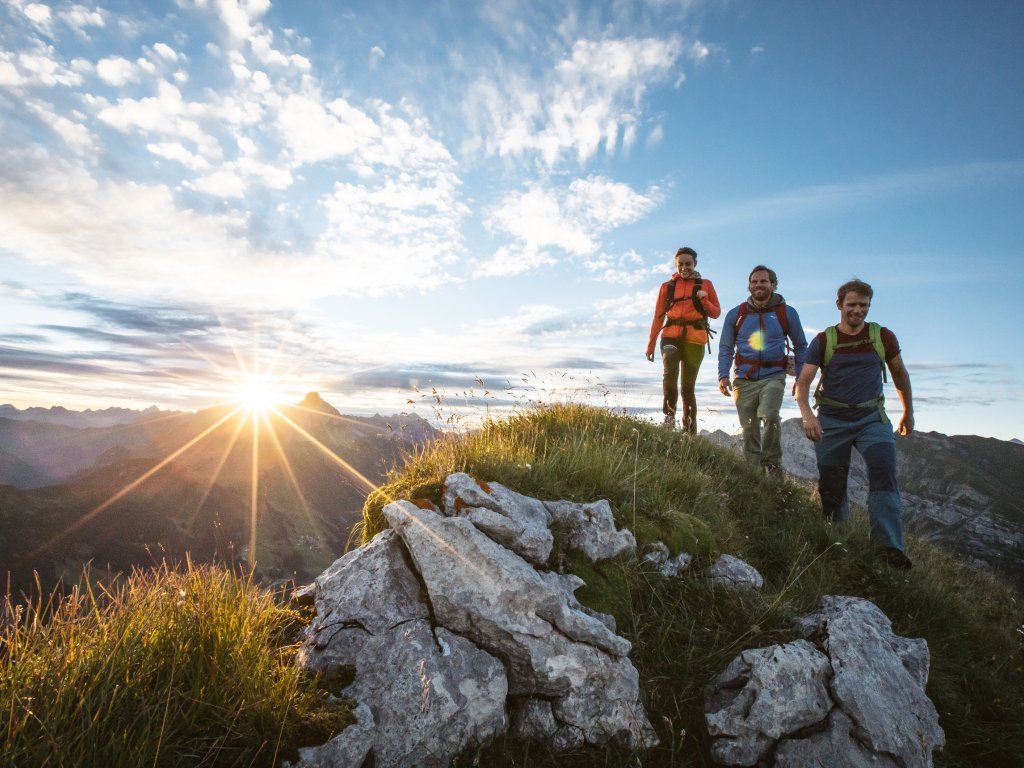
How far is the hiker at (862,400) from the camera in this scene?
653 centimetres

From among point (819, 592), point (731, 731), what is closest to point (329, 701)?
point (731, 731)

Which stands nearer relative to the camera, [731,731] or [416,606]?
[731,731]

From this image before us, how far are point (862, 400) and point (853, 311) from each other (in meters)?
1.21

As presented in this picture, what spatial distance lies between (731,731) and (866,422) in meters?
5.11

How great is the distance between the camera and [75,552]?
135 meters

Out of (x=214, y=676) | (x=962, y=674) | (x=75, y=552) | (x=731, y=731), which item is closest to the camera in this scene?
(x=214, y=676)

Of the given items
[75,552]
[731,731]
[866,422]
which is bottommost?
[75,552]

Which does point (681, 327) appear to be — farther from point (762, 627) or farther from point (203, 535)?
point (203, 535)

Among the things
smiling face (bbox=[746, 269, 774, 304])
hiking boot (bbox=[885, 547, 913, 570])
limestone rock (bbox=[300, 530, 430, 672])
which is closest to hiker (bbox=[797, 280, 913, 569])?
hiking boot (bbox=[885, 547, 913, 570])

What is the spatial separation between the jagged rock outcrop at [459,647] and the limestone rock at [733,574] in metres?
1.41

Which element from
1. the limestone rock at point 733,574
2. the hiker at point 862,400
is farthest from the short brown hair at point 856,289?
the limestone rock at point 733,574

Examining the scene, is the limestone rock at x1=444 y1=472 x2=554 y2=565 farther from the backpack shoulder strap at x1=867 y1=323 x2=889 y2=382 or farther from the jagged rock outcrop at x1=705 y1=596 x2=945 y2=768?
the backpack shoulder strap at x1=867 y1=323 x2=889 y2=382

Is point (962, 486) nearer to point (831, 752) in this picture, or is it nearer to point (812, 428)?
point (812, 428)

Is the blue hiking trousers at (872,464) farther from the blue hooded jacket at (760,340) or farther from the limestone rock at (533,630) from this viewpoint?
the limestone rock at (533,630)
